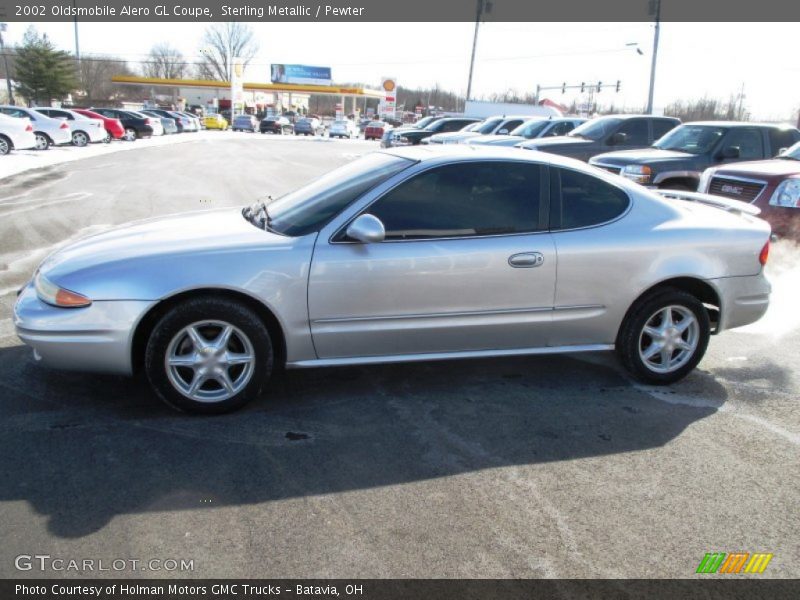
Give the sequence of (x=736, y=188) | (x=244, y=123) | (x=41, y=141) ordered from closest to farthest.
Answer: (x=736, y=188) < (x=41, y=141) < (x=244, y=123)

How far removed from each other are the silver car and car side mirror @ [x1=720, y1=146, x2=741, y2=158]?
20.5ft

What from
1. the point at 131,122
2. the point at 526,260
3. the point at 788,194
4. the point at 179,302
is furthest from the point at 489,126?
the point at 179,302

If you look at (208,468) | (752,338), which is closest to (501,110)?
(752,338)

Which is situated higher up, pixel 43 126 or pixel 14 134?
pixel 43 126

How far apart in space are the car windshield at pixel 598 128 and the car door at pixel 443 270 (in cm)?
1061

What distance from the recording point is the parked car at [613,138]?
13875 millimetres

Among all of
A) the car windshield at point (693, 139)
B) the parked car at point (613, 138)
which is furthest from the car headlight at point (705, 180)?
the parked car at point (613, 138)

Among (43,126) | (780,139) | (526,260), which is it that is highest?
(780,139)

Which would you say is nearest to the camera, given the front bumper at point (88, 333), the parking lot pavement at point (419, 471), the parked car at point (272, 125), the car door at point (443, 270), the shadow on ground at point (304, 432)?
the parking lot pavement at point (419, 471)

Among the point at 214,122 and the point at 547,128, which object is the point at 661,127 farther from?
the point at 214,122

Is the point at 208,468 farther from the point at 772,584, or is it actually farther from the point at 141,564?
the point at 772,584

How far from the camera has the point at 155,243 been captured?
412cm

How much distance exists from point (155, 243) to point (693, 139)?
382 inches
